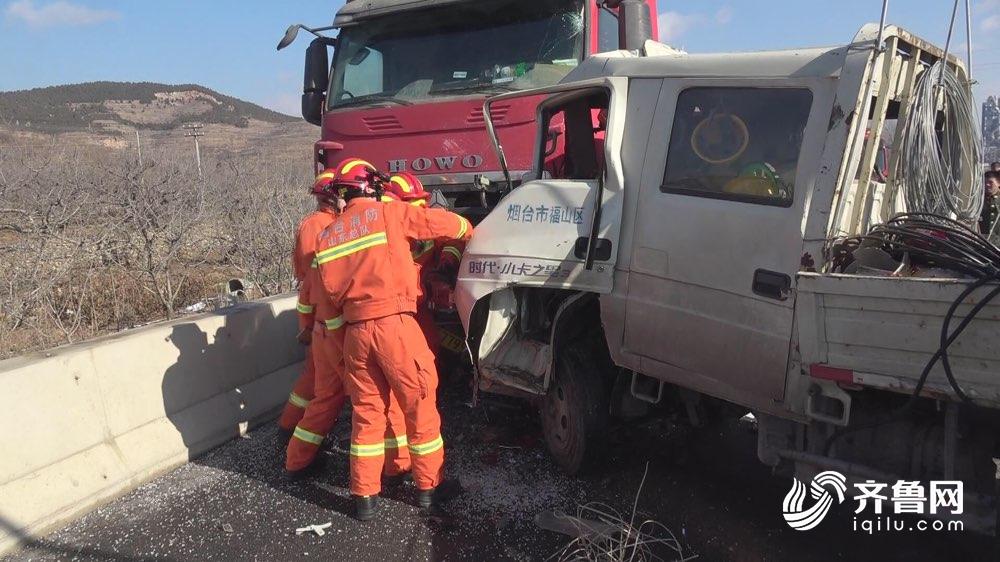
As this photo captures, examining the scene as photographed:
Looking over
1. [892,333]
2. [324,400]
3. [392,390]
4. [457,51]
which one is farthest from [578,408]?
[457,51]

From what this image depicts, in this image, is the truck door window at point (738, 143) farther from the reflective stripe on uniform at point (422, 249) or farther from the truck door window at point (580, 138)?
the reflective stripe on uniform at point (422, 249)

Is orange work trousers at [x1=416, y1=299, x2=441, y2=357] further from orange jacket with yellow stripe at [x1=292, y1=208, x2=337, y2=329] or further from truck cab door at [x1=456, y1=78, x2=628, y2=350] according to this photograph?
orange jacket with yellow stripe at [x1=292, y1=208, x2=337, y2=329]

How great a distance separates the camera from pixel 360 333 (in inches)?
144

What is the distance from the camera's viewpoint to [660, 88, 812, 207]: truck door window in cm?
290

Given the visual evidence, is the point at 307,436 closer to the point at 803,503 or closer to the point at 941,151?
the point at 803,503

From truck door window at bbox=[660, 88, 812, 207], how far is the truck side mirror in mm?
4199

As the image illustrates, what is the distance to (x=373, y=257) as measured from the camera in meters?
3.64

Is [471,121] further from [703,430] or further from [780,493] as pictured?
[780,493]

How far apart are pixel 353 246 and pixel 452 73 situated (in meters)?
2.75

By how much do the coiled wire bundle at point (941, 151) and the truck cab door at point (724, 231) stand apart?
58 centimetres

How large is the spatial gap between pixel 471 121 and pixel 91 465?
11.3 ft

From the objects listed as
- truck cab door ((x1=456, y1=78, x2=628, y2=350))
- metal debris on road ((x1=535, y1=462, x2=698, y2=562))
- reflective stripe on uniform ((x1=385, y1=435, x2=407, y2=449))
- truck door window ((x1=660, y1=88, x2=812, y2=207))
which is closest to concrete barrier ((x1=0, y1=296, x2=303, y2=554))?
reflective stripe on uniform ((x1=385, y1=435, x2=407, y2=449))

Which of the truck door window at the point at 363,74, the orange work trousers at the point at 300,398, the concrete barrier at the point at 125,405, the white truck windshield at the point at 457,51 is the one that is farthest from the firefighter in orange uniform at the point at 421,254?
the truck door window at the point at 363,74

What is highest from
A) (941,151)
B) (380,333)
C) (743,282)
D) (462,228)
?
(941,151)
